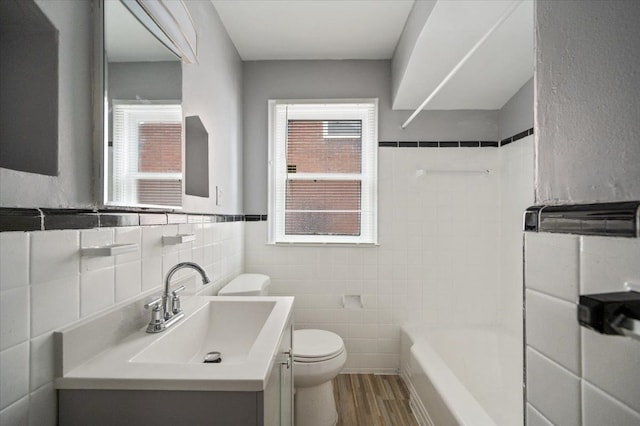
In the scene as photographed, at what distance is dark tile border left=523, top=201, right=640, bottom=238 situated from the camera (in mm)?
402

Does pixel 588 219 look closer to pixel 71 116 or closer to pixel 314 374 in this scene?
pixel 71 116

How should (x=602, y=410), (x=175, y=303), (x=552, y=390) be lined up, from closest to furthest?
(x=602, y=410), (x=552, y=390), (x=175, y=303)

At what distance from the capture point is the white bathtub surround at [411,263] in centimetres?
246

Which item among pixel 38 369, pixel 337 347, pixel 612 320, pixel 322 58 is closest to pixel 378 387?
pixel 337 347

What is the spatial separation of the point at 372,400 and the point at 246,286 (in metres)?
1.16

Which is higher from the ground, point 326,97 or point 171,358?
point 326,97

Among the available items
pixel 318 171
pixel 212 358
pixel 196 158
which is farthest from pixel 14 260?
pixel 318 171

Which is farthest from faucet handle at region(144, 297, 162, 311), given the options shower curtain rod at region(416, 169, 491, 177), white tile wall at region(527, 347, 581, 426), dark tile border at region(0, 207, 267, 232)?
shower curtain rod at region(416, 169, 491, 177)

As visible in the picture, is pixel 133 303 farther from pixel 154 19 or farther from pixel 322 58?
pixel 322 58

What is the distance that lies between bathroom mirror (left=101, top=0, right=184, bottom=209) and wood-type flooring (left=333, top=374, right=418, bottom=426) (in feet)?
5.47

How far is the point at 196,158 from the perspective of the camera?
1656mm

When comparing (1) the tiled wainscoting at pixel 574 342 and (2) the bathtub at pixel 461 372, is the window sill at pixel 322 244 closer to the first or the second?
(2) the bathtub at pixel 461 372

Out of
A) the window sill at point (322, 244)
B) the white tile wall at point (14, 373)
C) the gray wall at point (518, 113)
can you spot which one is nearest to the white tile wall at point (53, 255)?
the white tile wall at point (14, 373)

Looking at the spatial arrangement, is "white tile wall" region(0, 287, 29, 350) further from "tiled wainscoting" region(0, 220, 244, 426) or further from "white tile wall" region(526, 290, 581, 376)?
"white tile wall" region(526, 290, 581, 376)
